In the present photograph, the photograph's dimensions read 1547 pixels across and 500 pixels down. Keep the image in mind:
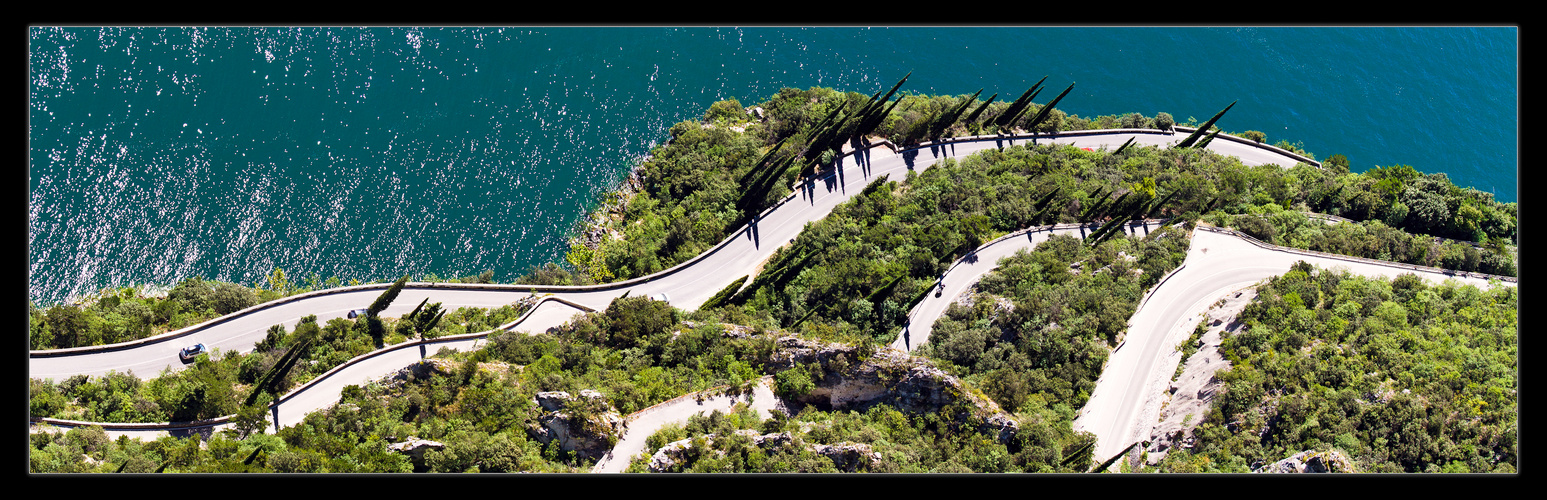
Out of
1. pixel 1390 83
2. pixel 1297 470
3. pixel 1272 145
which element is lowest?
pixel 1297 470

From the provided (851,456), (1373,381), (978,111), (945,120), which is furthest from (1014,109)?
(851,456)

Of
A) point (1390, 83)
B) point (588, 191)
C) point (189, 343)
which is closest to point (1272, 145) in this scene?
point (1390, 83)

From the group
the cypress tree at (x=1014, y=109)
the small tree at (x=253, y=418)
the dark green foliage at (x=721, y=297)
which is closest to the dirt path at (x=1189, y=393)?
the cypress tree at (x=1014, y=109)

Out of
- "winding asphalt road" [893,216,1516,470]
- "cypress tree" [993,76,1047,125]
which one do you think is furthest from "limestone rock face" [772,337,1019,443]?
"cypress tree" [993,76,1047,125]

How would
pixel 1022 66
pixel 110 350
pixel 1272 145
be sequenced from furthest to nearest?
pixel 1022 66, pixel 1272 145, pixel 110 350

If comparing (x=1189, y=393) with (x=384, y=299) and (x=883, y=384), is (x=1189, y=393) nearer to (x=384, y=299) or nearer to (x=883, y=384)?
(x=883, y=384)

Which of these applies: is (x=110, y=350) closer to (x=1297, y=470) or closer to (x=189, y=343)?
(x=189, y=343)
